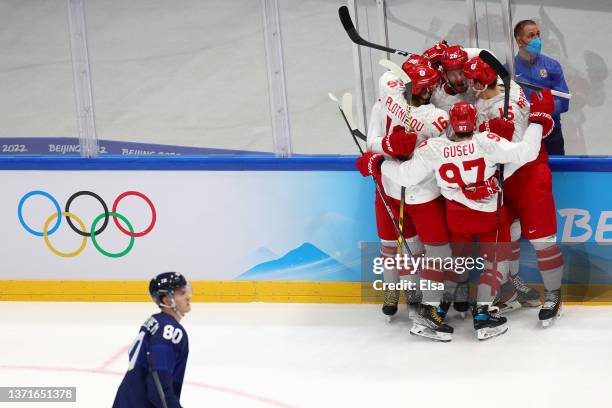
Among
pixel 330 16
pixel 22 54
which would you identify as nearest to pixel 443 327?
pixel 330 16

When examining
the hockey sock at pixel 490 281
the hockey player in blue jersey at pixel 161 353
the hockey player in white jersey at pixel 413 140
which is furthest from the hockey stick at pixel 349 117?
the hockey player in blue jersey at pixel 161 353

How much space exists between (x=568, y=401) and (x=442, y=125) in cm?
160

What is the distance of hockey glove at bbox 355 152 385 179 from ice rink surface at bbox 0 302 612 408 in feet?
3.05

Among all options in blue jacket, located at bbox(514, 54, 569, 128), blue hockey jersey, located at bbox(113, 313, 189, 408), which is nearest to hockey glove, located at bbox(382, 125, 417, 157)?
blue jacket, located at bbox(514, 54, 569, 128)

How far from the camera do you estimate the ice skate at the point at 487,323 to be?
599 centimetres

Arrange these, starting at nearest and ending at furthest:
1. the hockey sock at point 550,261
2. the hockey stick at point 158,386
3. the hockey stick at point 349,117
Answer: the hockey stick at point 158,386 < the hockey sock at point 550,261 < the hockey stick at point 349,117

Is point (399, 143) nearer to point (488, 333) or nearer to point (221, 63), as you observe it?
point (488, 333)

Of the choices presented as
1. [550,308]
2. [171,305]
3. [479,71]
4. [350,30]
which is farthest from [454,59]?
[171,305]

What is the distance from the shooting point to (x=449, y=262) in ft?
20.1

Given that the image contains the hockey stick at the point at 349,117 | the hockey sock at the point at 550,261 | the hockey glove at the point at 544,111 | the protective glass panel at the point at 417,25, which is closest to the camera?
the hockey glove at the point at 544,111

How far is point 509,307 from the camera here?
249 inches

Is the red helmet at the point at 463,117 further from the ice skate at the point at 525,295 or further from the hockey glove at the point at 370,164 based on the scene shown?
the ice skate at the point at 525,295

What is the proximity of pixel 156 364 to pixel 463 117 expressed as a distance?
2368 millimetres

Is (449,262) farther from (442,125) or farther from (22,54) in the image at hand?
(22,54)
